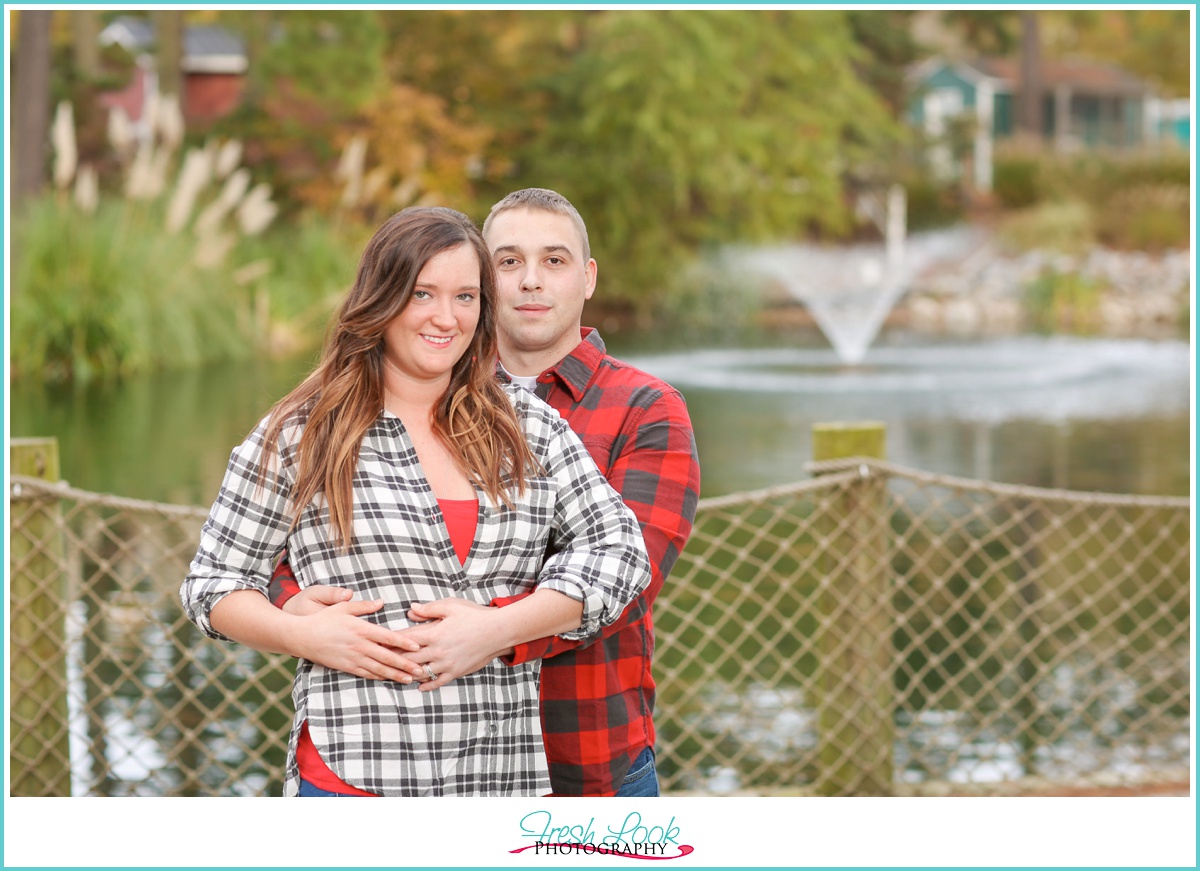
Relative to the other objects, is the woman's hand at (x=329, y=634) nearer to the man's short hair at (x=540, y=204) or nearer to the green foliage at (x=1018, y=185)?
the man's short hair at (x=540, y=204)

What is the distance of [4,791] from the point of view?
1567mm

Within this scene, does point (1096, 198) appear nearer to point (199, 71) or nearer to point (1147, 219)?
point (1147, 219)

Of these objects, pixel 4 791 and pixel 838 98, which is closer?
pixel 4 791

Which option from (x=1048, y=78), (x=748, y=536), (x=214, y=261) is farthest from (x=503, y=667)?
(x=1048, y=78)

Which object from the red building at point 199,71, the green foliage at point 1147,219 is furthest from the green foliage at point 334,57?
the green foliage at point 1147,219

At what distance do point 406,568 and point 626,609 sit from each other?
0.24 metres

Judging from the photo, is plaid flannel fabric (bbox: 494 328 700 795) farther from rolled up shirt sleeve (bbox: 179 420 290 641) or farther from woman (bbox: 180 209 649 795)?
rolled up shirt sleeve (bbox: 179 420 290 641)

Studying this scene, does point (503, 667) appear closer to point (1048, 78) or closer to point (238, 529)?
point (238, 529)

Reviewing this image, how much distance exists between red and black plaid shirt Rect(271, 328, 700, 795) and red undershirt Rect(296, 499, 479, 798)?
17cm

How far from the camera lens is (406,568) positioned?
1.24m

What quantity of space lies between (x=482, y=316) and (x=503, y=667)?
13.5 inches

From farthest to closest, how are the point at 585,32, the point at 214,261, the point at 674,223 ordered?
the point at 585,32, the point at 674,223, the point at 214,261

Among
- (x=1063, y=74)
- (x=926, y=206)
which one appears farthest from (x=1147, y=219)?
(x=1063, y=74)

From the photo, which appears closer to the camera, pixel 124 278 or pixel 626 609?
pixel 626 609
